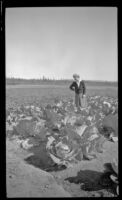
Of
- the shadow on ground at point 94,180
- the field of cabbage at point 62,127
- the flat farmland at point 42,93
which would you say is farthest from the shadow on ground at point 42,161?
the flat farmland at point 42,93

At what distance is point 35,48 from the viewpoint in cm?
187

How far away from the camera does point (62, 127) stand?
184 centimetres

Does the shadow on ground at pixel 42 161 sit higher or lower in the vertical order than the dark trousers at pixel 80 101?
lower

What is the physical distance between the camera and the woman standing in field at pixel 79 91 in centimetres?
181

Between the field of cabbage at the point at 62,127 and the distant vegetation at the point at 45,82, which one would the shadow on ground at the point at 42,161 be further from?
the distant vegetation at the point at 45,82

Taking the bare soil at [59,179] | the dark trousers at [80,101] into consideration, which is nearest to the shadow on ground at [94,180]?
the bare soil at [59,179]

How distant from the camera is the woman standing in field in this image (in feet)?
5.94

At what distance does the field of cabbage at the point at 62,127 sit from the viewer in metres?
1.83

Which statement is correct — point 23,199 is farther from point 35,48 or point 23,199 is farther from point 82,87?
point 35,48

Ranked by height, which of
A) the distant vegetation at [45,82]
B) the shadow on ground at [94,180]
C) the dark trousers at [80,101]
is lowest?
the shadow on ground at [94,180]

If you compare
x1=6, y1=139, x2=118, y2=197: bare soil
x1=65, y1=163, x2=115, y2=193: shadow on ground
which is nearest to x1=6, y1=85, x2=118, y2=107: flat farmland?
x1=6, y1=139, x2=118, y2=197: bare soil

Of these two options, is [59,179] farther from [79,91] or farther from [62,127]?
[79,91]

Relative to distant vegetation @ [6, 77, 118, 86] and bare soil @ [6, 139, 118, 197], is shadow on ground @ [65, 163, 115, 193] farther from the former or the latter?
distant vegetation @ [6, 77, 118, 86]

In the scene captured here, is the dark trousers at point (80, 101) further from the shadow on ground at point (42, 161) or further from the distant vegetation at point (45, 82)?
the shadow on ground at point (42, 161)
